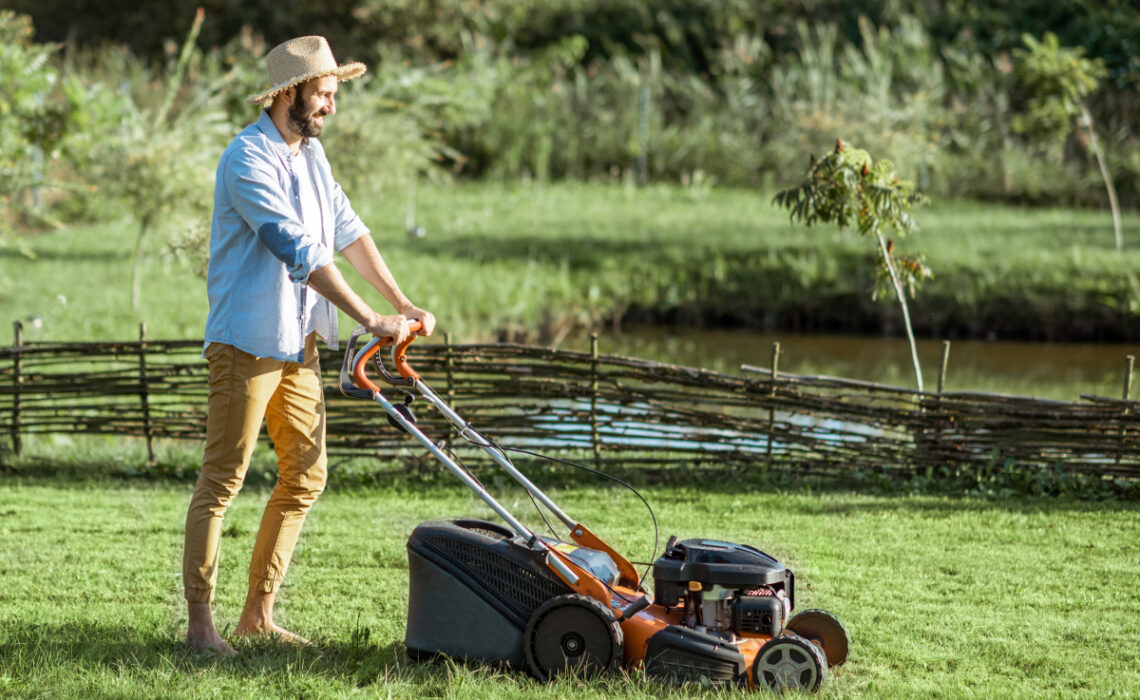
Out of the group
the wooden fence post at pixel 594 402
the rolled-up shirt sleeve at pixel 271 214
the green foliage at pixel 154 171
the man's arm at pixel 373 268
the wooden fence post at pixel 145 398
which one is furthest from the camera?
the green foliage at pixel 154 171

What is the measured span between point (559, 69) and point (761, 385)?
1551 cm

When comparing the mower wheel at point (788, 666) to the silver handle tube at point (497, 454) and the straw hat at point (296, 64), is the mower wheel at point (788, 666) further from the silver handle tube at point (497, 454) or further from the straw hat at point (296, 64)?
the straw hat at point (296, 64)

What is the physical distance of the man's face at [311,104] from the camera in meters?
3.63

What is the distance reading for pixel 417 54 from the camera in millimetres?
22531

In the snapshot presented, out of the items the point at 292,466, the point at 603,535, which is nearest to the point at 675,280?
the point at 603,535

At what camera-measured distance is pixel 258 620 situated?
12.7 ft

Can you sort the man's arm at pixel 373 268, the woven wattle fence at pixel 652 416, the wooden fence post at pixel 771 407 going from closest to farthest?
A: the man's arm at pixel 373 268
the woven wattle fence at pixel 652 416
the wooden fence post at pixel 771 407

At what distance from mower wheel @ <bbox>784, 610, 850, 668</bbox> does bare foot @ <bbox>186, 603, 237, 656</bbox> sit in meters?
1.65

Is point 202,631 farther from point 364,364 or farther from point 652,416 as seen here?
point 652,416

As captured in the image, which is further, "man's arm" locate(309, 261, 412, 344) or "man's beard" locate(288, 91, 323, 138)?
"man's beard" locate(288, 91, 323, 138)

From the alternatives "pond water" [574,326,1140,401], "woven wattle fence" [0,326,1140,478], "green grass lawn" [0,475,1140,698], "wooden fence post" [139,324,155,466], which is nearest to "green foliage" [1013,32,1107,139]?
"pond water" [574,326,1140,401]

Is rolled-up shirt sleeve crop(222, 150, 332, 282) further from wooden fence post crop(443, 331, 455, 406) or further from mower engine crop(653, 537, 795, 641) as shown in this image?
wooden fence post crop(443, 331, 455, 406)

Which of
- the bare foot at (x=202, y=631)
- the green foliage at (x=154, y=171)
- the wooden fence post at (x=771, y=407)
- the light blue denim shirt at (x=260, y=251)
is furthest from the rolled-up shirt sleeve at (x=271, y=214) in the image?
the green foliage at (x=154, y=171)

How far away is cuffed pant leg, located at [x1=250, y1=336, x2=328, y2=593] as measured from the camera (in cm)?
379
